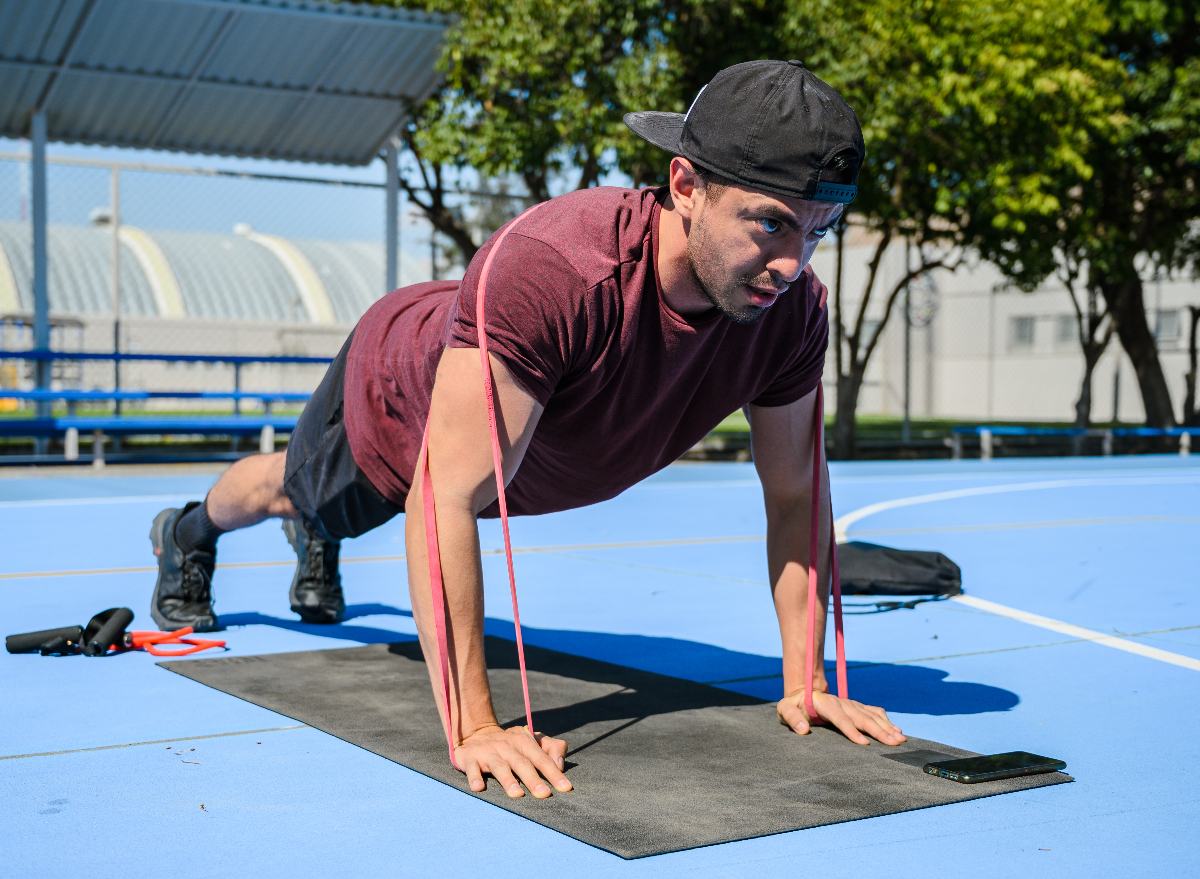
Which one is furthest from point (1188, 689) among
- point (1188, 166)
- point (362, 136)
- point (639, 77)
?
point (1188, 166)

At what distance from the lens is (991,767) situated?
8.12ft

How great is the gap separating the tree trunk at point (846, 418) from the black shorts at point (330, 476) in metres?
11.4

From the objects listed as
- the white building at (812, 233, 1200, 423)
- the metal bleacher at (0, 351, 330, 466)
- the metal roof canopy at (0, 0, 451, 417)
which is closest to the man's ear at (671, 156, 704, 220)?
the metal bleacher at (0, 351, 330, 466)

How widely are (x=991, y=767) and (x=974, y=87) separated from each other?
11978 millimetres

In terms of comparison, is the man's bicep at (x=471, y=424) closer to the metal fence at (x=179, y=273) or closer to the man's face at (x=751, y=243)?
the man's face at (x=751, y=243)

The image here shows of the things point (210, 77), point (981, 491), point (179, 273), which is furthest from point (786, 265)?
point (179, 273)

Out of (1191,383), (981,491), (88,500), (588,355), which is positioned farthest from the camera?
(1191,383)

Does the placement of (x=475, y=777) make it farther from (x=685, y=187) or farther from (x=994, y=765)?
(x=685, y=187)

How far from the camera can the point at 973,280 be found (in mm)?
35188

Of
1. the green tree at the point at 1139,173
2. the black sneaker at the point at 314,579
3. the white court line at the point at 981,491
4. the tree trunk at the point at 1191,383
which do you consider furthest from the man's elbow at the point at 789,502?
the tree trunk at the point at 1191,383

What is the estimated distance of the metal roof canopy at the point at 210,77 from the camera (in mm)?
10883

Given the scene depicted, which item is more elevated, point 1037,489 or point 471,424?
point 471,424

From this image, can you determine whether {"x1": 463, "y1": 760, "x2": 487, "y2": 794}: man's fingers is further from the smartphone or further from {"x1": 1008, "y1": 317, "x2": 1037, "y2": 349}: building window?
{"x1": 1008, "y1": 317, "x2": 1037, "y2": 349}: building window

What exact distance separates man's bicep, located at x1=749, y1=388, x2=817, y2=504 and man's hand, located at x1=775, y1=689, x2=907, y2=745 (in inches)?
18.8
